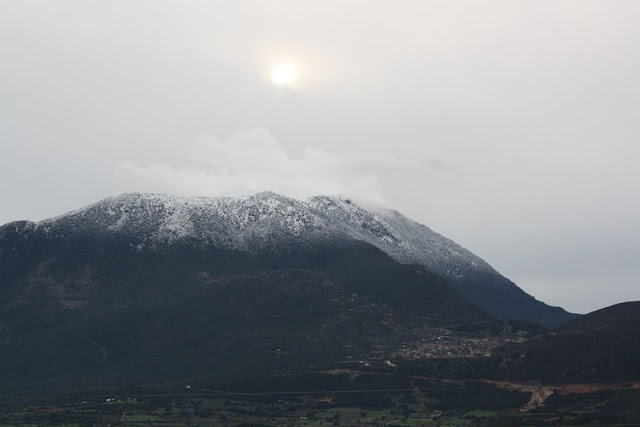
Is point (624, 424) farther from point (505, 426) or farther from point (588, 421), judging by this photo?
point (505, 426)

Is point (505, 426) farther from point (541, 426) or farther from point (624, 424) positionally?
point (624, 424)

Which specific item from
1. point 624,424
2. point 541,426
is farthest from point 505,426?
point 624,424

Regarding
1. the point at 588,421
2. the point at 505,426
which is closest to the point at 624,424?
the point at 588,421
